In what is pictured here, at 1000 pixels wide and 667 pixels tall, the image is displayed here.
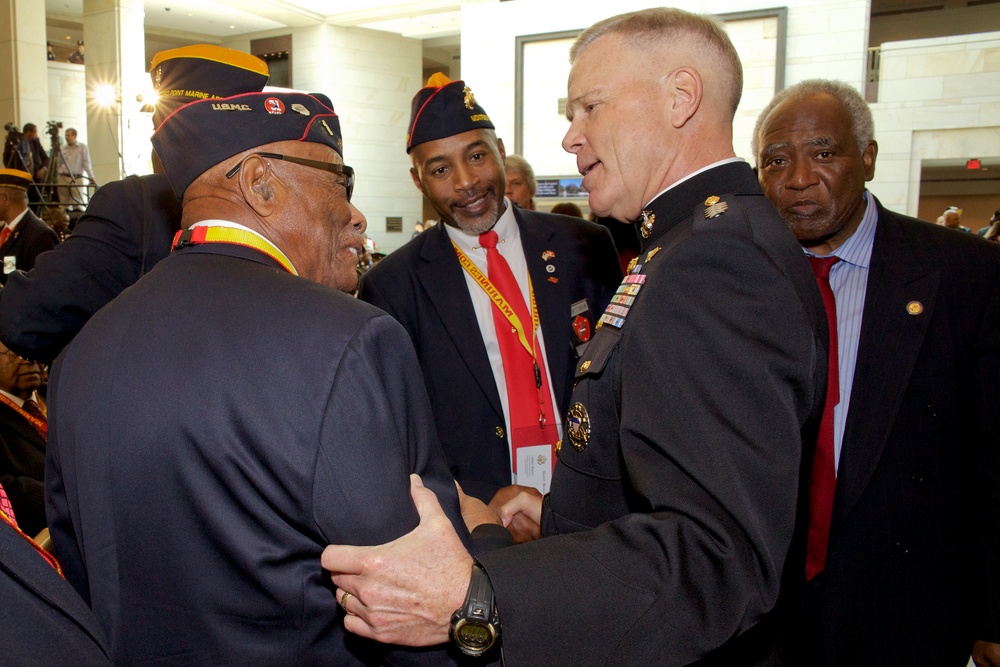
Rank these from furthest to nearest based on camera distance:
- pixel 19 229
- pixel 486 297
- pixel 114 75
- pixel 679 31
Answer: pixel 114 75 → pixel 19 229 → pixel 486 297 → pixel 679 31

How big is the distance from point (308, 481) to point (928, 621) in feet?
5.67

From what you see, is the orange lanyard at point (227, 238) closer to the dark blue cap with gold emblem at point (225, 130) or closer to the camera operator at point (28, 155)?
the dark blue cap with gold emblem at point (225, 130)

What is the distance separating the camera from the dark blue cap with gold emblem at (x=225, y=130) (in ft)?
4.18

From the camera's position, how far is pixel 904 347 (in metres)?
1.86

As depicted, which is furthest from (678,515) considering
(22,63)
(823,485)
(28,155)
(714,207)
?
(22,63)

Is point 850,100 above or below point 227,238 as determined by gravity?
above

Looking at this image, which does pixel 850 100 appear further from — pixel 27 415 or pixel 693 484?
pixel 27 415

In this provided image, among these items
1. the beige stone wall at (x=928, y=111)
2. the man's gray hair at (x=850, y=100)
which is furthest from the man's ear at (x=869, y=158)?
the beige stone wall at (x=928, y=111)

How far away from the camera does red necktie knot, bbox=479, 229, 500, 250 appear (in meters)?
2.71

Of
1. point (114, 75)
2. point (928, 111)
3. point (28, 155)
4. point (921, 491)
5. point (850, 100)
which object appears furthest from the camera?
point (114, 75)

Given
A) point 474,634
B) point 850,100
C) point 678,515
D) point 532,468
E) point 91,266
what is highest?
point 850,100

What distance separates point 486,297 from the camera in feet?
8.71

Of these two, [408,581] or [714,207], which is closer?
[408,581]

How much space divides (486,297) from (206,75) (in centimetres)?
135
